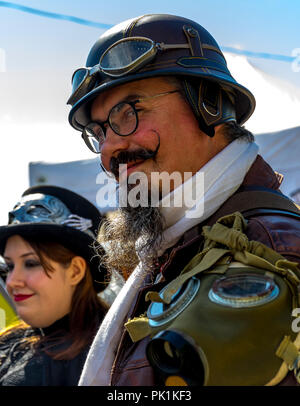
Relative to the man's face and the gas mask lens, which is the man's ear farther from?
the gas mask lens

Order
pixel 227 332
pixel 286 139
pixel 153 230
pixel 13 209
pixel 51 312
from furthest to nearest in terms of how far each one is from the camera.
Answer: pixel 286 139 < pixel 13 209 < pixel 51 312 < pixel 153 230 < pixel 227 332

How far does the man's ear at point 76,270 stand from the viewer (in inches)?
150

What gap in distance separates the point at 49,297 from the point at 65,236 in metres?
0.44

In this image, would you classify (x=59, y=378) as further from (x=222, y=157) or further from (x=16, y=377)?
(x=222, y=157)

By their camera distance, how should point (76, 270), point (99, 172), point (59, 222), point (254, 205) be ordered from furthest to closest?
point (99, 172) → point (59, 222) → point (76, 270) → point (254, 205)

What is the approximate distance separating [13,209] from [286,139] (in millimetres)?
3696

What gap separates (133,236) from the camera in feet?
8.00

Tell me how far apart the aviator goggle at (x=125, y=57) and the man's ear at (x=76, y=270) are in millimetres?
1603

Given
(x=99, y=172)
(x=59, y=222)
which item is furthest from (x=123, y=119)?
(x=99, y=172)

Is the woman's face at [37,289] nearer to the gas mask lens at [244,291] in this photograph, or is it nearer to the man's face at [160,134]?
the man's face at [160,134]

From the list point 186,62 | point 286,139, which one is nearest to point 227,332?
point 186,62

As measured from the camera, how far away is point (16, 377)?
136 inches

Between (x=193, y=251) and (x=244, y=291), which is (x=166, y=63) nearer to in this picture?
(x=193, y=251)
